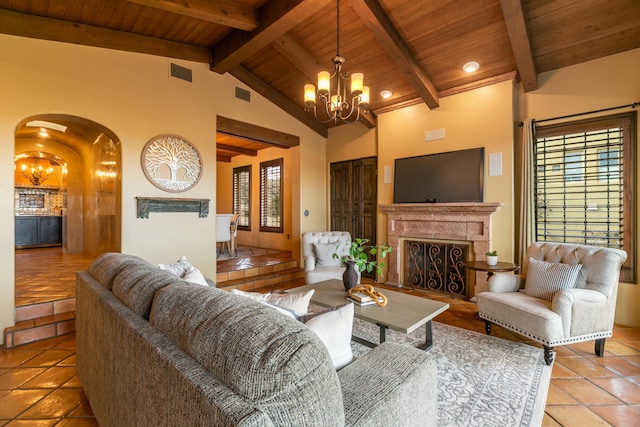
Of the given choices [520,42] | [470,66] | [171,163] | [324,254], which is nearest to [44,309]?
[171,163]

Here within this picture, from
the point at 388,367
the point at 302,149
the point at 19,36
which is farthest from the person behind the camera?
the point at 302,149

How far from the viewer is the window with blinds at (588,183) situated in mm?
3211

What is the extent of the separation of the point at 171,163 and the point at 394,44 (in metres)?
3.12

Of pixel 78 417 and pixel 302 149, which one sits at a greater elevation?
pixel 302 149

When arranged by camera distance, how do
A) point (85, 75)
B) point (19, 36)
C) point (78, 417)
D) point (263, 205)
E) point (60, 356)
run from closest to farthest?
point (78, 417)
point (60, 356)
point (19, 36)
point (85, 75)
point (263, 205)

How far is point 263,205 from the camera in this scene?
23.3 ft

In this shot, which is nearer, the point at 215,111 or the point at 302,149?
the point at 215,111

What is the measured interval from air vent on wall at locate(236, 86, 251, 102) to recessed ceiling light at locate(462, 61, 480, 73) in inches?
123

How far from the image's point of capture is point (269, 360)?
69 cm

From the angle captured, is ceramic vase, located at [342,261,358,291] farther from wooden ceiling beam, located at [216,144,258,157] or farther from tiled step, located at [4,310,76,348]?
wooden ceiling beam, located at [216,144,258,157]

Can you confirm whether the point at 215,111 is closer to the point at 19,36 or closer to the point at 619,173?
the point at 19,36

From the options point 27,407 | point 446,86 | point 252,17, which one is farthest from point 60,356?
point 446,86

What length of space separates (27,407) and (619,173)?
5621mm

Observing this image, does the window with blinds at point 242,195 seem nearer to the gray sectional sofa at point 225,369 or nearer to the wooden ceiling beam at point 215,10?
the wooden ceiling beam at point 215,10
